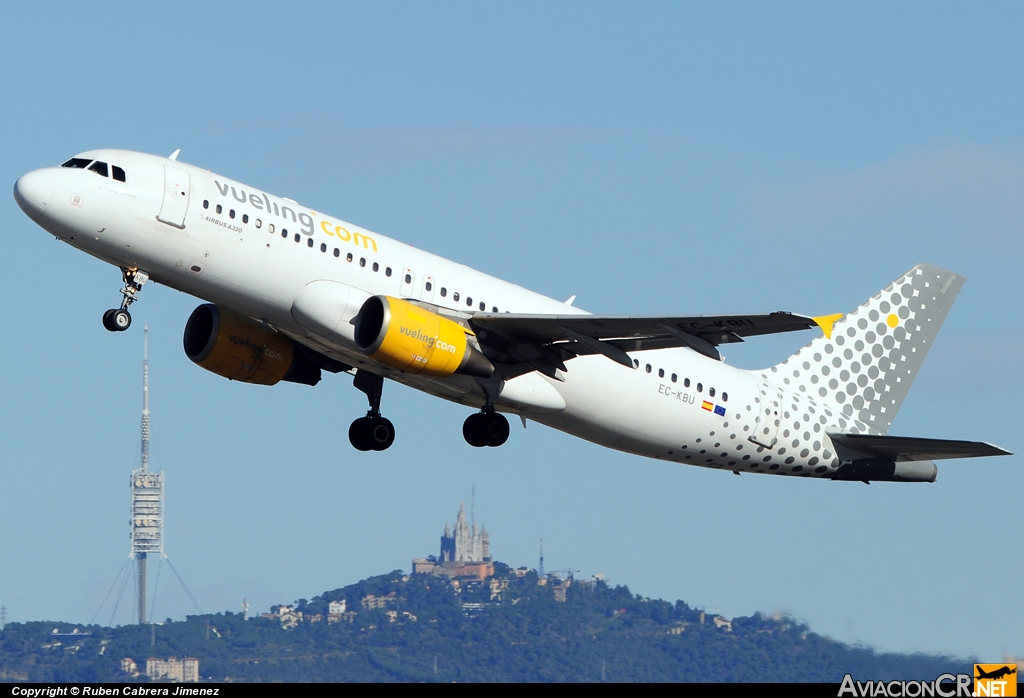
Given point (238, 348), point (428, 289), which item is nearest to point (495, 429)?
point (428, 289)

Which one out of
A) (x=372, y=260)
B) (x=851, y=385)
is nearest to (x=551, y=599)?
(x=851, y=385)

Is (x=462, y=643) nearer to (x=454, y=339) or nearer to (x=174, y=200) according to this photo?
(x=454, y=339)

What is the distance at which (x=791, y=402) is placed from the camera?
129 feet

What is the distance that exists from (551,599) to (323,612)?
11565 millimetres

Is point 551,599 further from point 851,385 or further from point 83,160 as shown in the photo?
point 83,160

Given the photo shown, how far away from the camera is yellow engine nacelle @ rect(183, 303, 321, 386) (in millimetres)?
36156

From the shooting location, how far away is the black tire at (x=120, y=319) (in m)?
31.9

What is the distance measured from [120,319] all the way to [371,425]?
852 cm

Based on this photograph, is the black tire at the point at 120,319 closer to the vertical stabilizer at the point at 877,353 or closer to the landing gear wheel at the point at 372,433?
the landing gear wheel at the point at 372,433

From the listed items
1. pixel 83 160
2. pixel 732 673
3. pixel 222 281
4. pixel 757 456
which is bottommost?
pixel 732 673

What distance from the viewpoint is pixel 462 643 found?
56000mm

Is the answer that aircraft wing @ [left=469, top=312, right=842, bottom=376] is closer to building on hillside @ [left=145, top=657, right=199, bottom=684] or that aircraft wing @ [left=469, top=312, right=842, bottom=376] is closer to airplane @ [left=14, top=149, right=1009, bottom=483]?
airplane @ [left=14, top=149, right=1009, bottom=483]

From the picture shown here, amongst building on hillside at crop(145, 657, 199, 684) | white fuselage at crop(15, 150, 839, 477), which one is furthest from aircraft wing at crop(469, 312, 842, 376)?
building on hillside at crop(145, 657, 199, 684)

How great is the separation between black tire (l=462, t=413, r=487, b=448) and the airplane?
6 centimetres
